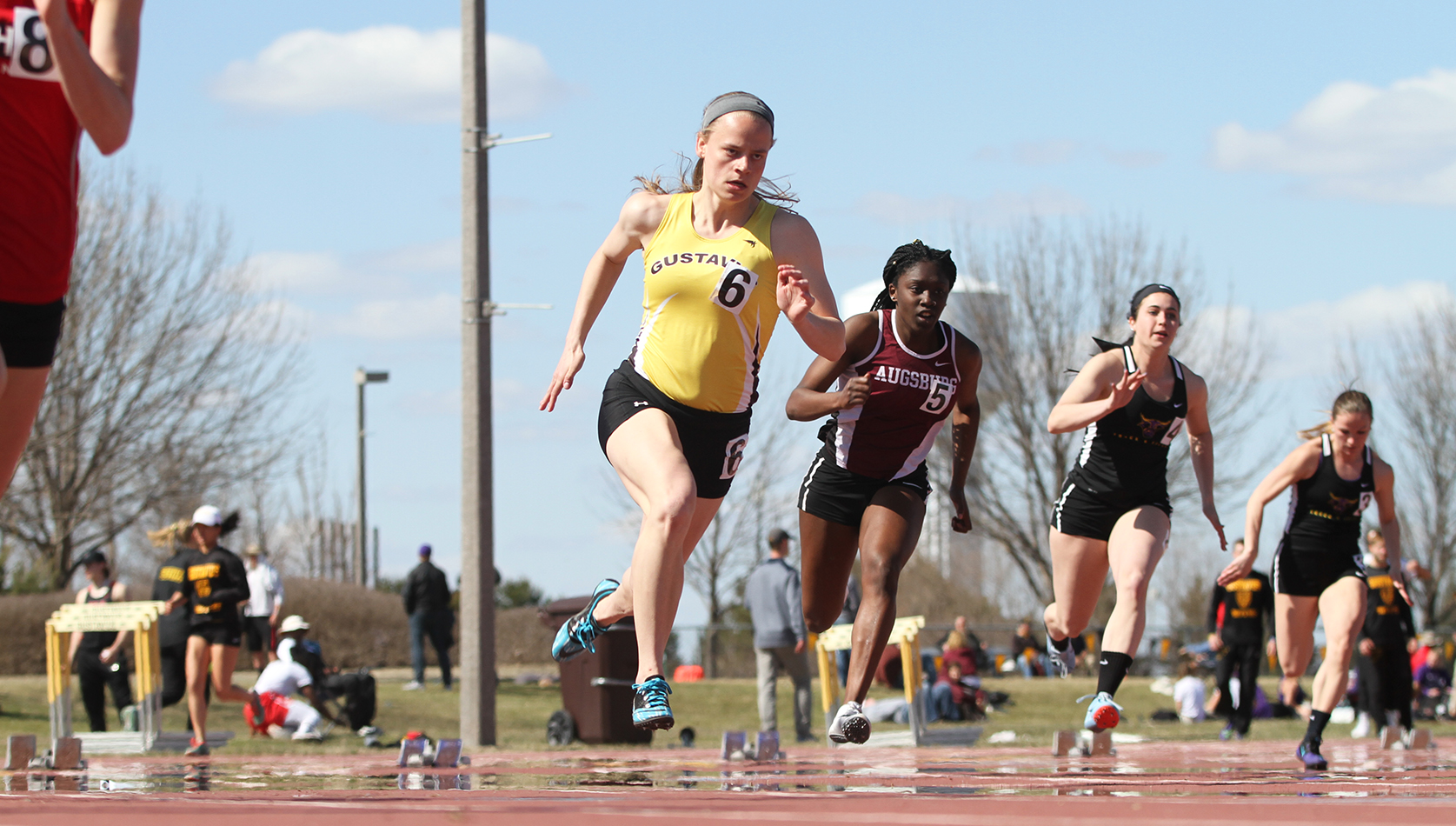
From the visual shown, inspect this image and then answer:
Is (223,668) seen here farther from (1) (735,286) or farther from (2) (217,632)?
(1) (735,286)

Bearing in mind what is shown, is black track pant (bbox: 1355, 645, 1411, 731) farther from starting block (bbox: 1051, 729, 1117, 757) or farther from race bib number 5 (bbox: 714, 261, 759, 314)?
race bib number 5 (bbox: 714, 261, 759, 314)

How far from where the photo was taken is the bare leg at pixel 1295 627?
33.7ft

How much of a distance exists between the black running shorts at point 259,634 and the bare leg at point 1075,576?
11.8m

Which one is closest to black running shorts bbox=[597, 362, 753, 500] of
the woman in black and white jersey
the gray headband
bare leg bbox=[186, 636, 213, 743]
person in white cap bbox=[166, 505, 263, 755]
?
the gray headband

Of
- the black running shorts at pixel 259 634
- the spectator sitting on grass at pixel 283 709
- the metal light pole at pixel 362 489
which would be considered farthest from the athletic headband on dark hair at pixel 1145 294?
the metal light pole at pixel 362 489

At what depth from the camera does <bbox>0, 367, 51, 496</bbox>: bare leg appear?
4410 millimetres

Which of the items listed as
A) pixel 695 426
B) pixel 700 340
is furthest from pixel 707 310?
pixel 695 426

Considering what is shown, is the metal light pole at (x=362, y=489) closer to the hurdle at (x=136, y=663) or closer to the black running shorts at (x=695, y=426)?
the hurdle at (x=136, y=663)

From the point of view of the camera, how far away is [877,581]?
7.82 metres

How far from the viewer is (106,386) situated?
3312cm

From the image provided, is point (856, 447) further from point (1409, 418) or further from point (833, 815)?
point (1409, 418)

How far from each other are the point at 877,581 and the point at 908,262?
4.96 feet

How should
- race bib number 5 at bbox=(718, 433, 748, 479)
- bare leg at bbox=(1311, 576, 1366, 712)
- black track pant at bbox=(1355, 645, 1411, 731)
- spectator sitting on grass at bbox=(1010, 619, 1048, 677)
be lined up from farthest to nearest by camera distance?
spectator sitting on grass at bbox=(1010, 619, 1048, 677), black track pant at bbox=(1355, 645, 1411, 731), bare leg at bbox=(1311, 576, 1366, 712), race bib number 5 at bbox=(718, 433, 748, 479)

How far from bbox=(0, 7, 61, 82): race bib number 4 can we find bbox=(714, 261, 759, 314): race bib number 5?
9.55 feet
